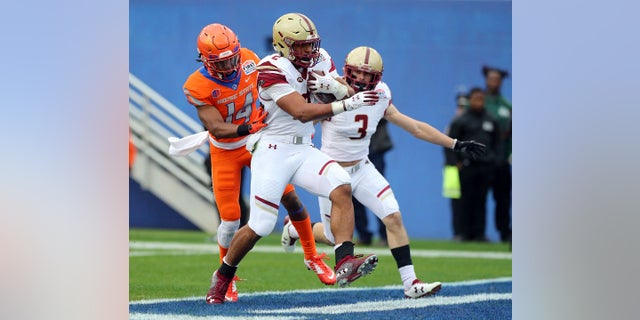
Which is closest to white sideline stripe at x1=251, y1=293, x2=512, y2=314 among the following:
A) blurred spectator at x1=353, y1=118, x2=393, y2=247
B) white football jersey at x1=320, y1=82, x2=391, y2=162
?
white football jersey at x1=320, y1=82, x2=391, y2=162

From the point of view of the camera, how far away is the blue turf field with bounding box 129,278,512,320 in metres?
5.02

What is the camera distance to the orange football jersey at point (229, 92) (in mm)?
5500

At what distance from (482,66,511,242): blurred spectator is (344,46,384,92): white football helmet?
17.4 ft

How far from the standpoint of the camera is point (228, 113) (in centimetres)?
561

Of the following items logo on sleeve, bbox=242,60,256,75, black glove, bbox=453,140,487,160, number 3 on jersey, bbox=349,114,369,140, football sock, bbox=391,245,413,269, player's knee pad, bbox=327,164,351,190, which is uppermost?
logo on sleeve, bbox=242,60,256,75

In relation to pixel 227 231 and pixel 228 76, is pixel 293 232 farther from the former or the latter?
pixel 228 76

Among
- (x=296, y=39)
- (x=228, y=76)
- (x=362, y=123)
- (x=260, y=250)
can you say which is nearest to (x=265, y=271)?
(x=260, y=250)

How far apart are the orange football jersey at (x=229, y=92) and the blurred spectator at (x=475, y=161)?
4657mm

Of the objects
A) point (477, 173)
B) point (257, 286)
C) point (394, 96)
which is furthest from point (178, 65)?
point (257, 286)

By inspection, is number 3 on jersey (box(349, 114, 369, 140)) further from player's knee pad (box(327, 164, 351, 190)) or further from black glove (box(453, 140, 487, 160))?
player's knee pad (box(327, 164, 351, 190))
